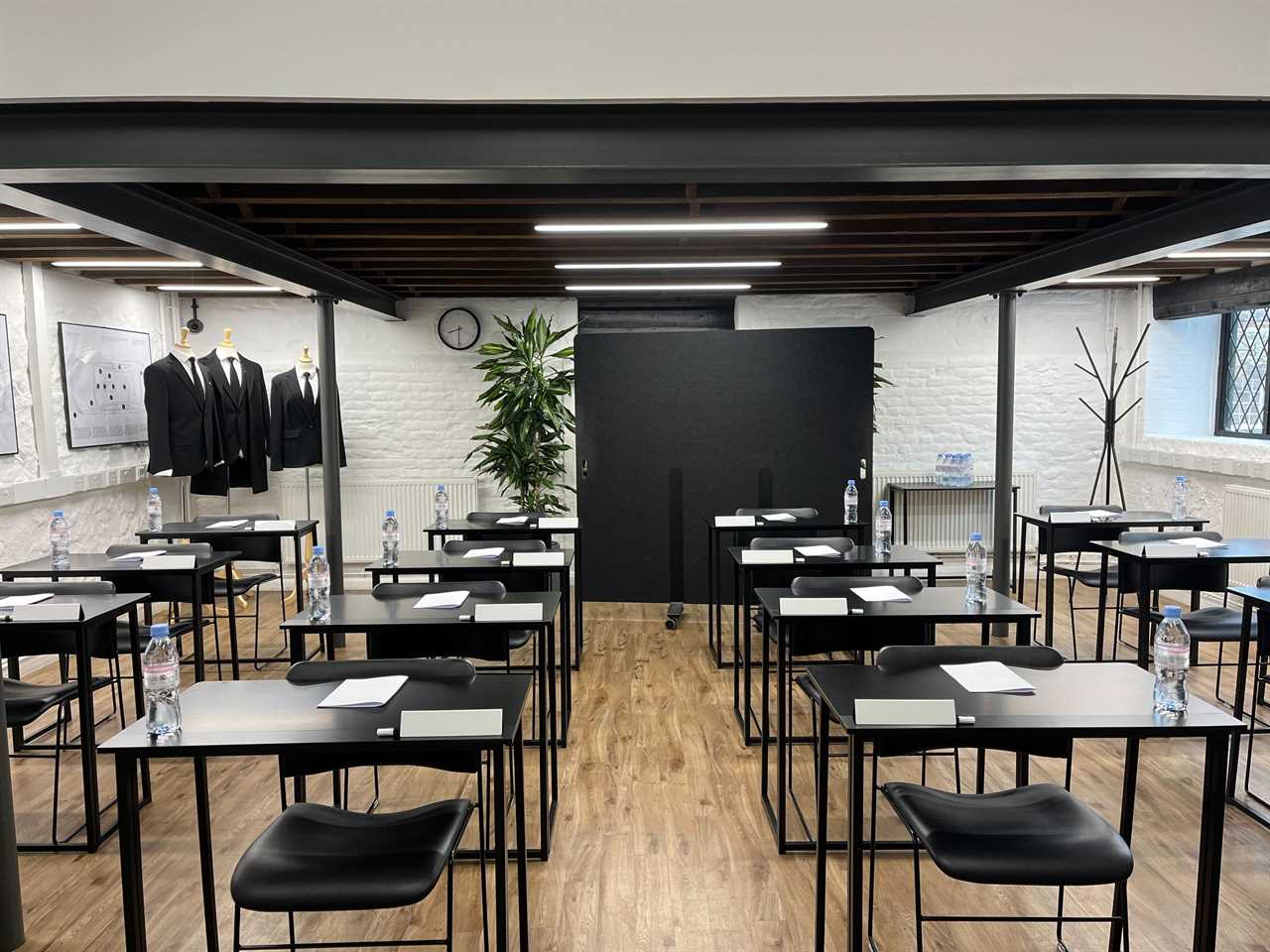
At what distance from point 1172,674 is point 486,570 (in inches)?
122

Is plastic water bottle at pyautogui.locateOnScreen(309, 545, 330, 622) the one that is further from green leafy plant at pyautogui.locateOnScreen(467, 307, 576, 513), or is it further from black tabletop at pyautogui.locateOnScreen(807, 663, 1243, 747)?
green leafy plant at pyautogui.locateOnScreen(467, 307, 576, 513)

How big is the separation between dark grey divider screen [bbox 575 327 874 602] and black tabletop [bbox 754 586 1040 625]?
124 inches

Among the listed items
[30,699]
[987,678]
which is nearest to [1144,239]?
[987,678]

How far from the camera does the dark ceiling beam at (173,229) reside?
310 cm

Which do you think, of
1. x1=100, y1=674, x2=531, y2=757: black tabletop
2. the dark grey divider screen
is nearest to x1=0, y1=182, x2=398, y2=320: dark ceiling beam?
x1=100, y1=674, x2=531, y2=757: black tabletop

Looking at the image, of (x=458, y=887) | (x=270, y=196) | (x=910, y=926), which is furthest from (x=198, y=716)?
(x=270, y=196)

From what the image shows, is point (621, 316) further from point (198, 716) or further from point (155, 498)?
point (198, 716)

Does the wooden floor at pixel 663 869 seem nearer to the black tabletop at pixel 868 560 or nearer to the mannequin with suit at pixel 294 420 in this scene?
the black tabletop at pixel 868 560

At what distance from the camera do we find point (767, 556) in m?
4.52

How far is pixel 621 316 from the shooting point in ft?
26.9

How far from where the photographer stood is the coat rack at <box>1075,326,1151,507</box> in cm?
759

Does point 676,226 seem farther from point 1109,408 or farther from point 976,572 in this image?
point 1109,408

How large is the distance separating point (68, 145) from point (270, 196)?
1.29 m

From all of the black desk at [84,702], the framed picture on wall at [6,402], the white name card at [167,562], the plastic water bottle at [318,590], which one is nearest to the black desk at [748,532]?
the plastic water bottle at [318,590]
